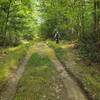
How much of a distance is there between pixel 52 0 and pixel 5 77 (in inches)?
1192

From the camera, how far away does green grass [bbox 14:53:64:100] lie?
40.5 ft

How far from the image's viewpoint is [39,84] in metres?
14.4

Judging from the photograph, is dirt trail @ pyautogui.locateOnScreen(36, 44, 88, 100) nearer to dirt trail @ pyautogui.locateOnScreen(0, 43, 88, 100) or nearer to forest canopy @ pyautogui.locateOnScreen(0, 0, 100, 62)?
dirt trail @ pyautogui.locateOnScreen(0, 43, 88, 100)

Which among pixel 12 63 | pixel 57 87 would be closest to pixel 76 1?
pixel 12 63

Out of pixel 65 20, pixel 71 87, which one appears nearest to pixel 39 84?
pixel 71 87

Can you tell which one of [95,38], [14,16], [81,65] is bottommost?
[81,65]

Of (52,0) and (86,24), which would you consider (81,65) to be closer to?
(86,24)

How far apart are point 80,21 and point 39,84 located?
22853 millimetres

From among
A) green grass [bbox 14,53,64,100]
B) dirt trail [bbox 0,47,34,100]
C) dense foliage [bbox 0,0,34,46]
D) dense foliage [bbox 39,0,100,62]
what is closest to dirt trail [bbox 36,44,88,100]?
green grass [bbox 14,53,64,100]

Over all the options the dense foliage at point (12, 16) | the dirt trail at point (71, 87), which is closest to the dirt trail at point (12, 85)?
the dirt trail at point (71, 87)

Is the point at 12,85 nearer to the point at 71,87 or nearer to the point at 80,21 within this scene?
the point at 71,87

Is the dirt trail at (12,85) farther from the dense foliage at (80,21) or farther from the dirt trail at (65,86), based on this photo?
the dense foliage at (80,21)

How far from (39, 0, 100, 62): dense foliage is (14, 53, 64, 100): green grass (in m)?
5.27

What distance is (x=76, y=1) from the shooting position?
2906 centimetres
